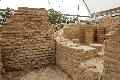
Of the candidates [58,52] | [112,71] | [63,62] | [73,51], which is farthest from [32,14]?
[112,71]

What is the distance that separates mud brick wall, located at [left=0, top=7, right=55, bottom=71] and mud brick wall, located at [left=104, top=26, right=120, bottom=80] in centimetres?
456

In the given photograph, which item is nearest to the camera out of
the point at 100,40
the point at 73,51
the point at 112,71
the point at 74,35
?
the point at 112,71

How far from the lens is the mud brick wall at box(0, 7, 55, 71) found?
8195 mm

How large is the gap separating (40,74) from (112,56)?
12.9 ft

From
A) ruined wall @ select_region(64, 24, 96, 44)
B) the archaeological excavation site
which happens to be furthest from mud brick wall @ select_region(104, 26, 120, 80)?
ruined wall @ select_region(64, 24, 96, 44)

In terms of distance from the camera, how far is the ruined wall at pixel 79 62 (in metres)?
5.07

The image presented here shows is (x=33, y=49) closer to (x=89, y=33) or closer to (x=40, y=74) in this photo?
(x=40, y=74)

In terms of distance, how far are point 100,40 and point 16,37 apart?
238 inches

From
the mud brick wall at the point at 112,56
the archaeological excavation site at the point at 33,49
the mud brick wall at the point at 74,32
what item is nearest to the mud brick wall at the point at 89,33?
the mud brick wall at the point at 74,32

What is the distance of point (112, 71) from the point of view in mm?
4094

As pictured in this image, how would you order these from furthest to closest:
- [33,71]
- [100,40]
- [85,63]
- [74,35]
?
[100,40]
[74,35]
[33,71]
[85,63]

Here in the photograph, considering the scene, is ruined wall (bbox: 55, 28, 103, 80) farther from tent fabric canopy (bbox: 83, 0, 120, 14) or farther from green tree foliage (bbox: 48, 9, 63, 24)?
green tree foliage (bbox: 48, 9, 63, 24)

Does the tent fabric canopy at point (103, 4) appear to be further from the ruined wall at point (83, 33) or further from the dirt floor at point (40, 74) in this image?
the ruined wall at point (83, 33)

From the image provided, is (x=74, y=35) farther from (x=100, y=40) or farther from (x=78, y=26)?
(x=100, y=40)
